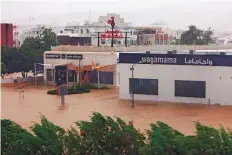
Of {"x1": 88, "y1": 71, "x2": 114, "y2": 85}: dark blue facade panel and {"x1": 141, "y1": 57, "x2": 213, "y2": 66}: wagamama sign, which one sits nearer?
{"x1": 141, "y1": 57, "x2": 213, "y2": 66}: wagamama sign

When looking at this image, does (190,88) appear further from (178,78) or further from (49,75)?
(49,75)

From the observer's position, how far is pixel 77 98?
25.2 m

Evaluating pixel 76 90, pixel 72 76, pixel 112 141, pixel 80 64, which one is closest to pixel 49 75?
pixel 72 76

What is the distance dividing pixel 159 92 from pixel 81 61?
352 inches

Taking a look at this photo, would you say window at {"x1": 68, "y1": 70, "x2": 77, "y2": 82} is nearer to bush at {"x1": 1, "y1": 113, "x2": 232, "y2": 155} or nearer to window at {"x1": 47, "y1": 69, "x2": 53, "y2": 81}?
window at {"x1": 47, "y1": 69, "x2": 53, "y2": 81}

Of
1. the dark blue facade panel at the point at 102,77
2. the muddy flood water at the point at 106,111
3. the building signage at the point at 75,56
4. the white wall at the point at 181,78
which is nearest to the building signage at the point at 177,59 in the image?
Answer: the white wall at the point at 181,78

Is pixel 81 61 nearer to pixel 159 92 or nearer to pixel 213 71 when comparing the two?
pixel 159 92

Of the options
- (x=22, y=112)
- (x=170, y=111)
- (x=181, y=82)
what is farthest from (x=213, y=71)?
(x=22, y=112)

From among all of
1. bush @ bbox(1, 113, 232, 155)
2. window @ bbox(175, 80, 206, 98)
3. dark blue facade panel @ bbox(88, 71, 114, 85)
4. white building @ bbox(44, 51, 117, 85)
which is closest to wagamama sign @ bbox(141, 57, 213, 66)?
window @ bbox(175, 80, 206, 98)

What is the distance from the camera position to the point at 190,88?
75.7ft

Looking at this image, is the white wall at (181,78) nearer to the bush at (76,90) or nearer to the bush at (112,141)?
the bush at (76,90)

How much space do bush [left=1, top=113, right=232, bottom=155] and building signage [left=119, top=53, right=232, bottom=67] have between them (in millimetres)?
11416

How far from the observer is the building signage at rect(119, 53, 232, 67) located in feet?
72.9

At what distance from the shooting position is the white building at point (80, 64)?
99.1 ft
